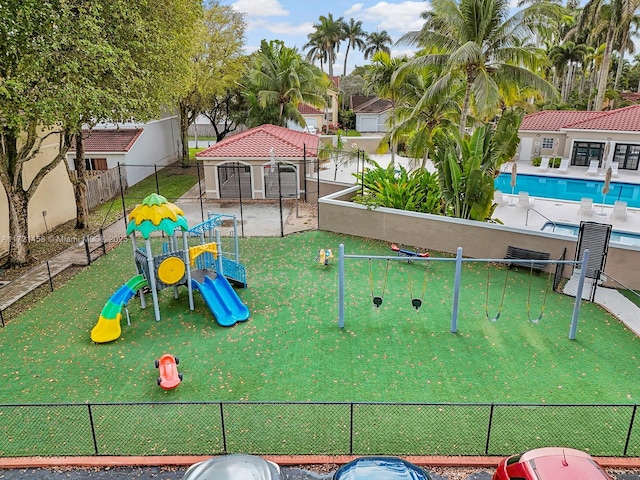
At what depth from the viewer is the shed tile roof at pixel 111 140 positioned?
28.8m

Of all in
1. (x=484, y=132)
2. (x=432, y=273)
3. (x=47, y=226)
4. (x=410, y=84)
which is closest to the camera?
(x=432, y=273)

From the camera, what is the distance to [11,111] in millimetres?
12758

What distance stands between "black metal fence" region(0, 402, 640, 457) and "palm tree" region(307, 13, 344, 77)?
73901 millimetres

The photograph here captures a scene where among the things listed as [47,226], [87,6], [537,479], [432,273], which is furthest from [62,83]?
[537,479]

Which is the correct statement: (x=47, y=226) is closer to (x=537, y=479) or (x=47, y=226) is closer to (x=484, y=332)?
(x=484, y=332)

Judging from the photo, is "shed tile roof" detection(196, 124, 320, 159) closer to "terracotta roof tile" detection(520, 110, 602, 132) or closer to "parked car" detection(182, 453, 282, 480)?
"parked car" detection(182, 453, 282, 480)

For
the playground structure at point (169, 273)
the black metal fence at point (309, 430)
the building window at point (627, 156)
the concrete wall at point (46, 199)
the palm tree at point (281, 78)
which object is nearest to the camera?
the black metal fence at point (309, 430)

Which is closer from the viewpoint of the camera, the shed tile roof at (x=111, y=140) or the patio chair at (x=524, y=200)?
the patio chair at (x=524, y=200)

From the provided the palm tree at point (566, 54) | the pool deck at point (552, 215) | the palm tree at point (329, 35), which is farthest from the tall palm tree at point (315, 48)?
the pool deck at point (552, 215)

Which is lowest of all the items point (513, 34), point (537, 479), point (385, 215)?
point (537, 479)

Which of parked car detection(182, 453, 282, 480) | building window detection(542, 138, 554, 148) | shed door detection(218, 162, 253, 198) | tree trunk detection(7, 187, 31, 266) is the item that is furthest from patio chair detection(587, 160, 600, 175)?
tree trunk detection(7, 187, 31, 266)

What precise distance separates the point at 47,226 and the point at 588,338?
21531 mm

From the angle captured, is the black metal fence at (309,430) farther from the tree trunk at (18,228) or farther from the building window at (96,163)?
the building window at (96,163)

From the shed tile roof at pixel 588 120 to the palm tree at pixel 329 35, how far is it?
149ft
